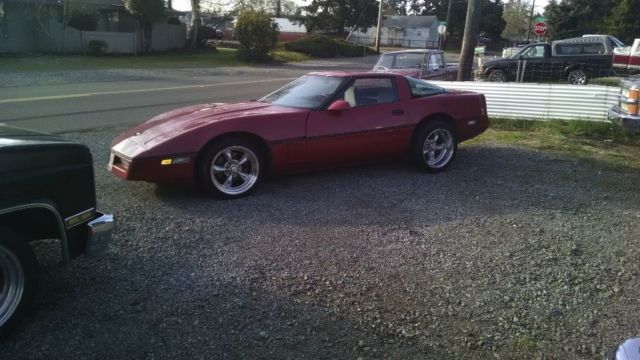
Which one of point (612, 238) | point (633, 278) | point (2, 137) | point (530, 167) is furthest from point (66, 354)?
point (530, 167)

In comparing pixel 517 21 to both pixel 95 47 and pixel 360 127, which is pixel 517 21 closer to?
pixel 95 47

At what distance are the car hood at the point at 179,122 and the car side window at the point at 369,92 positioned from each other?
3.03 feet

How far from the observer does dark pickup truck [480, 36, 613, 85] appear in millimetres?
18750

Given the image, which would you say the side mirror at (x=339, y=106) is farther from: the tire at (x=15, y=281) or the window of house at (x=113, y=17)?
the window of house at (x=113, y=17)

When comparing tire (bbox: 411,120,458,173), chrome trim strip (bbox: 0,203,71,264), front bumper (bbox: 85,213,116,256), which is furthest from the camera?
tire (bbox: 411,120,458,173)

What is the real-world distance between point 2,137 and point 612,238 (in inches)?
181

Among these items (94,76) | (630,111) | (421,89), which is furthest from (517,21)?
(421,89)

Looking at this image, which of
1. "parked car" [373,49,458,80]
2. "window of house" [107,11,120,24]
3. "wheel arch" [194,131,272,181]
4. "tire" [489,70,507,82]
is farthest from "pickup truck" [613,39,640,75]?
"window of house" [107,11,120,24]

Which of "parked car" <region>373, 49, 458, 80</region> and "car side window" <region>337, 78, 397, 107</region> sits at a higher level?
"parked car" <region>373, 49, 458, 80</region>

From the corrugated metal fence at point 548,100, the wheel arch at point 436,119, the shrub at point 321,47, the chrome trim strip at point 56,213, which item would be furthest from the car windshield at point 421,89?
the shrub at point 321,47

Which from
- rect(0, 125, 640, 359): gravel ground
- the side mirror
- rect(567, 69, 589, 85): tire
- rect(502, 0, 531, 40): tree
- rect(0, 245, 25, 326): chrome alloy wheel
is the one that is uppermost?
rect(502, 0, 531, 40): tree

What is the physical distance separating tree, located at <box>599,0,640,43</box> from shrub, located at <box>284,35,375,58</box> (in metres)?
20.5

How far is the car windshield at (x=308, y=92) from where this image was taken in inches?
236

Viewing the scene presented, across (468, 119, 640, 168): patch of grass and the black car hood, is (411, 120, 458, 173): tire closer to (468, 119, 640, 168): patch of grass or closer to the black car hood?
(468, 119, 640, 168): patch of grass
